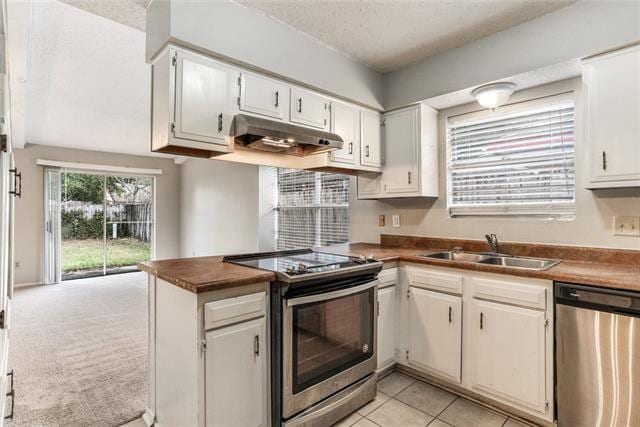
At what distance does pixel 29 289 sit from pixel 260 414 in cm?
594

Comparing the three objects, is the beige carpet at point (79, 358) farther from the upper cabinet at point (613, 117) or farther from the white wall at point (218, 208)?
the upper cabinet at point (613, 117)

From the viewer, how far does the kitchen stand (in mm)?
1701

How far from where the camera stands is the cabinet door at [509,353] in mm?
1896

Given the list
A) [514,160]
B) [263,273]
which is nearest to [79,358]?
[263,273]

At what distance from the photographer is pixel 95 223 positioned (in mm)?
6734

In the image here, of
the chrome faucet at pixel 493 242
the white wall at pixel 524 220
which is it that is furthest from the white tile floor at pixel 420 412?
the white wall at pixel 524 220

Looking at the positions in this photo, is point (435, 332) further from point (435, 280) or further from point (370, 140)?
point (370, 140)

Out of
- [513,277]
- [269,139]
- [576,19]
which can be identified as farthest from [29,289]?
[576,19]

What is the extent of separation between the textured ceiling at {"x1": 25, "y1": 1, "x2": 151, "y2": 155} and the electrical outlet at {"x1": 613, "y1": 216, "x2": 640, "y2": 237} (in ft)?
11.8

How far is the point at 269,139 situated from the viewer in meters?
2.24

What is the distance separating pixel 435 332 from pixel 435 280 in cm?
37

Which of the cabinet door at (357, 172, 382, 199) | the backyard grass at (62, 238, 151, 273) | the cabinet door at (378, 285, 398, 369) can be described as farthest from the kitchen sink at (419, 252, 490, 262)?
the backyard grass at (62, 238, 151, 273)

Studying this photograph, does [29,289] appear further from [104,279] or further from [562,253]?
[562,253]

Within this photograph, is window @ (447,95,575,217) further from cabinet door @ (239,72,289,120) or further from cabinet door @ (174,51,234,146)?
cabinet door @ (174,51,234,146)
